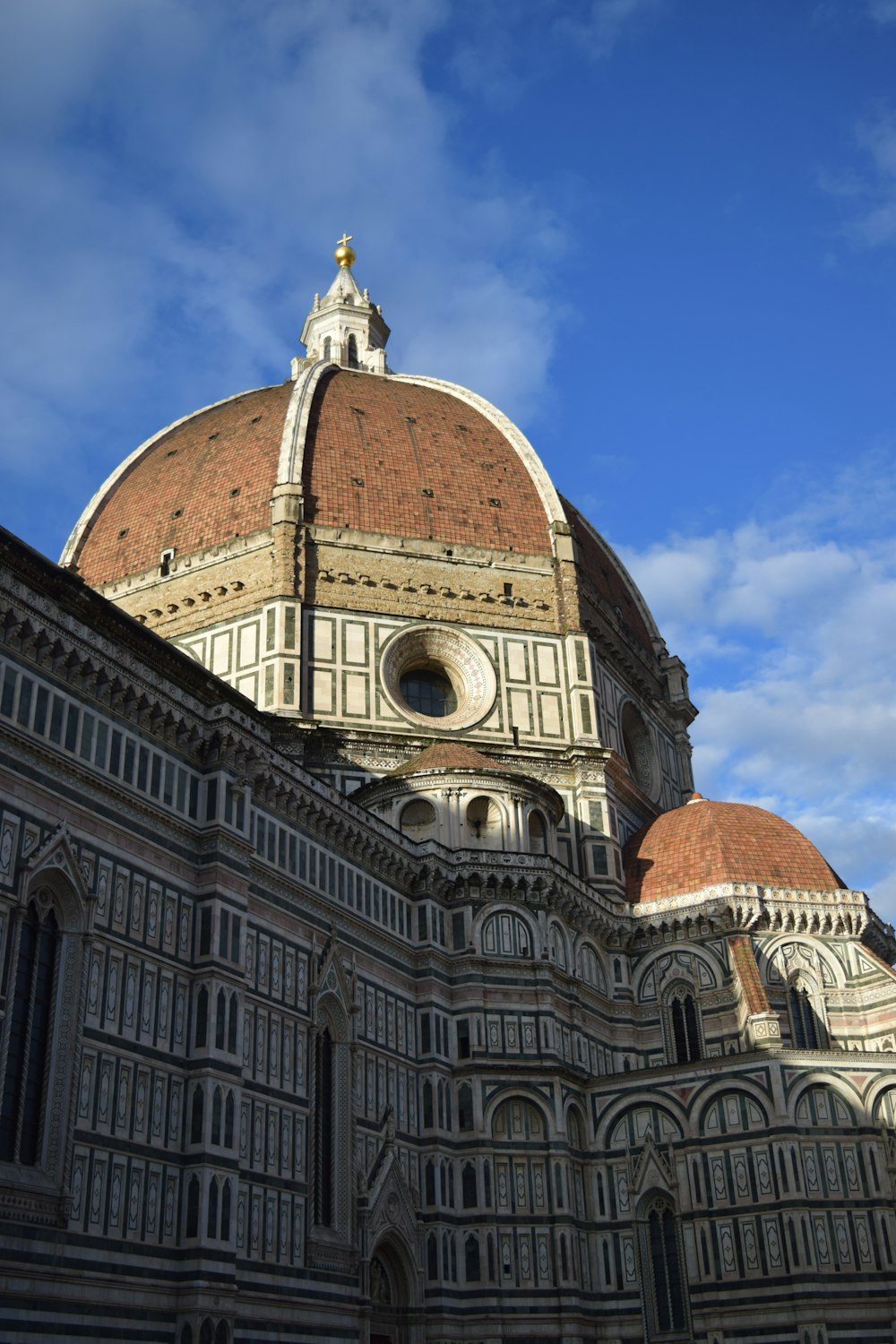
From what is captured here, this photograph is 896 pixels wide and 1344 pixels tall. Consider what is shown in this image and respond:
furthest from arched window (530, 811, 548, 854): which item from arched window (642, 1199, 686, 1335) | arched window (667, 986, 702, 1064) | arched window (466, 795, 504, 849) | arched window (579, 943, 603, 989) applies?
arched window (642, 1199, 686, 1335)

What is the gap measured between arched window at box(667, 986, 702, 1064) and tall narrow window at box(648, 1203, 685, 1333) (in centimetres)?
489

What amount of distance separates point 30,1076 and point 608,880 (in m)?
22.8

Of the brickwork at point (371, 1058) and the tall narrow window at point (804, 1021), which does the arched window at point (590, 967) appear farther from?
the tall narrow window at point (804, 1021)

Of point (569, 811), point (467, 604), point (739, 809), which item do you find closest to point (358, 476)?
point (467, 604)

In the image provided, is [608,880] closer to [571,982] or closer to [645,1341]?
[571,982]

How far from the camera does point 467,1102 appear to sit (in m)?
36.1

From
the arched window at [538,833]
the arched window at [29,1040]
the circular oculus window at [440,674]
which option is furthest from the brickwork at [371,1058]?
the circular oculus window at [440,674]

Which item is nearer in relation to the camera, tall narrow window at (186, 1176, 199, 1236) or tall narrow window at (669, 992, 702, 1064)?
tall narrow window at (186, 1176, 199, 1236)

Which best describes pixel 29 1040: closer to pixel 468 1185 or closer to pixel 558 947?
pixel 468 1185

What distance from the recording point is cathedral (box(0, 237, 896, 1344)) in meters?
25.8

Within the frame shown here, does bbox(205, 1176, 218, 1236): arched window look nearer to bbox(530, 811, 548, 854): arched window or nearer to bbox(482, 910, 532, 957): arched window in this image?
bbox(482, 910, 532, 957): arched window

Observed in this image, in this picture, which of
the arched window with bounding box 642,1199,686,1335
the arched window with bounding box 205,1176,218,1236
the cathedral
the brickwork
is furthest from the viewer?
the arched window with bounding box 642,1199,686,1335

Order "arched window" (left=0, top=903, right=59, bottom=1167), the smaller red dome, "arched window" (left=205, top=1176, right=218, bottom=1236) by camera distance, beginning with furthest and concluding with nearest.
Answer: the smaller red dome → "arched window" (left=205, top=1176, right=218, bottom=1236) → "arched window" (left=0, top=903, right=59, bottom=1167)

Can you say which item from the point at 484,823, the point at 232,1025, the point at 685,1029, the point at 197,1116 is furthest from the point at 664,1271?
the point at 197,1116
